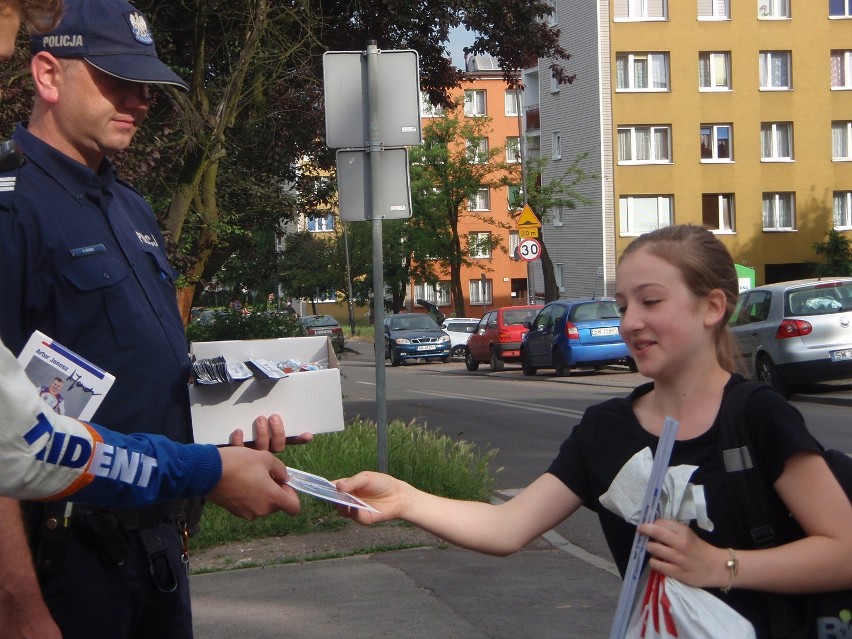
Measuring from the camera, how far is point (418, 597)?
20.3 ft

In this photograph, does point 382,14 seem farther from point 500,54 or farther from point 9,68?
point 9,68

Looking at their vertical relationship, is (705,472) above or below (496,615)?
above

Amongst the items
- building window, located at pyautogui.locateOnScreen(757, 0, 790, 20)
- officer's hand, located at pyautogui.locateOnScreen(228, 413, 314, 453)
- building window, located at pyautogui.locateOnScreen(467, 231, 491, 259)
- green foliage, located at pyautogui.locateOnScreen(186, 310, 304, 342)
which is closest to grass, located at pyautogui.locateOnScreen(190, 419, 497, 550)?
green foliage, located at pyautogui.locateOnScreen(186, 310, 304, 342)

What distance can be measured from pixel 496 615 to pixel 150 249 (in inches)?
131

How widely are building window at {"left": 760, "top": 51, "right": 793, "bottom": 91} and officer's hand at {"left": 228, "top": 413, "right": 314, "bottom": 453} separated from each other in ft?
169

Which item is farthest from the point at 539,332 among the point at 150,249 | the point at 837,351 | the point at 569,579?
the point at 150,249

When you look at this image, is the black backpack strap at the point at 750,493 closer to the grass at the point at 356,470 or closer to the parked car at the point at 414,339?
the grass at the point at 356,470

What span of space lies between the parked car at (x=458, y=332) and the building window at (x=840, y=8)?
→ 2069cm

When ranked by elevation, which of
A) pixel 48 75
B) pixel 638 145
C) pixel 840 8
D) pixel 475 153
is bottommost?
pixel 48 75

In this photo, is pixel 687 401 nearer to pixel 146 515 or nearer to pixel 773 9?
pixel 146 515

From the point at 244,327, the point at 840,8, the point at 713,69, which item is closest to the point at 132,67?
the point at 244,327

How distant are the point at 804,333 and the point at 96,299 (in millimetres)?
16218

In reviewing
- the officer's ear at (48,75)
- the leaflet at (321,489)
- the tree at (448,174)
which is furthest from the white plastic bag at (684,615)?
the tree at (448,174)

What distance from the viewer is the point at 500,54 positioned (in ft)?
51.3
